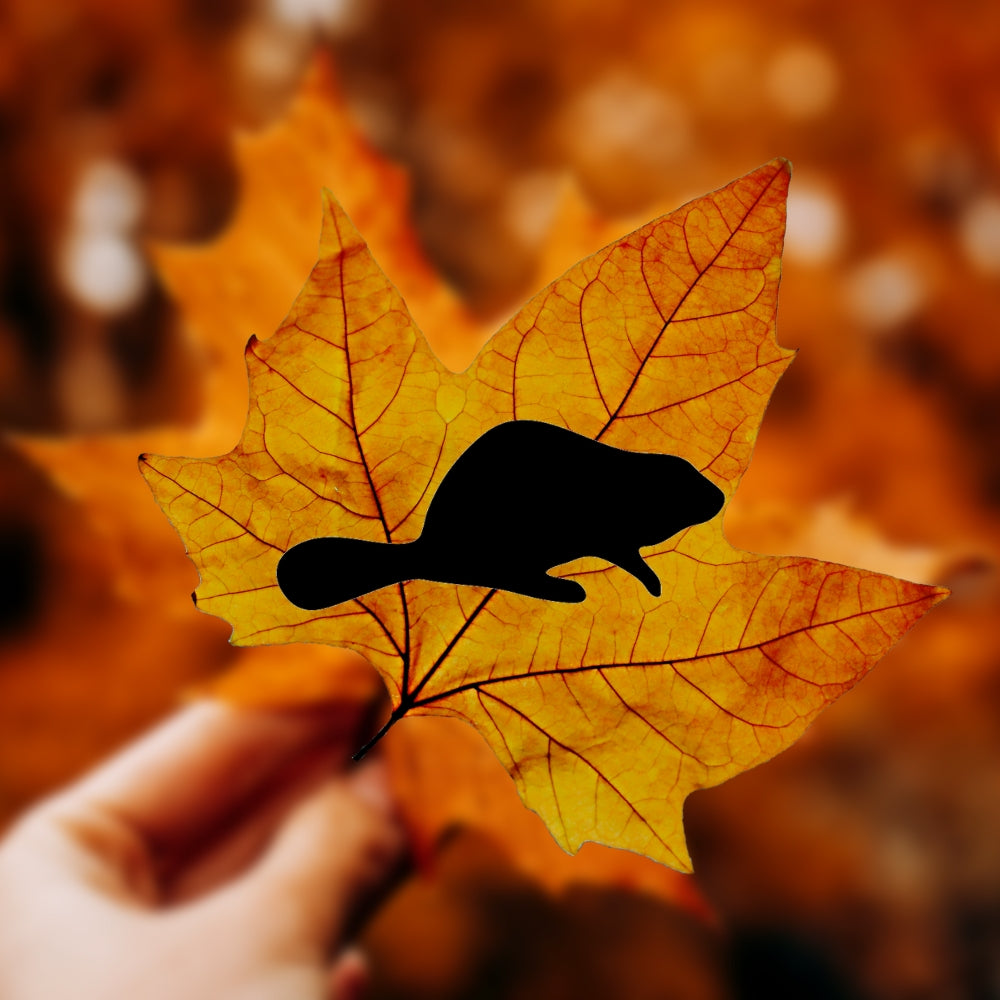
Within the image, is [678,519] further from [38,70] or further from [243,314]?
[38,70]

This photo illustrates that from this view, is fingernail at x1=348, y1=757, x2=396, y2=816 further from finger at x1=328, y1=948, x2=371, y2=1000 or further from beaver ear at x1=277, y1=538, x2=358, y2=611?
beaver ear at x1=277, y1=538, x2=358, y2=611

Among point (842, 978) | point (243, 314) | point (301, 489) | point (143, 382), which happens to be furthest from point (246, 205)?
point (842, 978)

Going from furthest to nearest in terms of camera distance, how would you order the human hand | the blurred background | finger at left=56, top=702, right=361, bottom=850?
1. the blurred background
2. finger at left=56, top=702, right=361, bottom=850
3. the human hand

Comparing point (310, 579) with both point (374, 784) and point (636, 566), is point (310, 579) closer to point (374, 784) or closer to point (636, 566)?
point (636, 566)

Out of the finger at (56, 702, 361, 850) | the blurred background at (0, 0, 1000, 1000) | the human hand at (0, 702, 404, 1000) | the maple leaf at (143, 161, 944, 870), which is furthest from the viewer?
the blurred background at (0, 0, 1000, 1000)

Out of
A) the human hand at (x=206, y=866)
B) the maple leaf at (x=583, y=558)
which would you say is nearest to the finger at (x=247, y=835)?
the human hand at (x=206, y=866)

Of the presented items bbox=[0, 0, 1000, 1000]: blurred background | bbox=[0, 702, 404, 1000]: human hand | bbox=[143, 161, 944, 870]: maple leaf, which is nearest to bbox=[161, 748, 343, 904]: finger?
bbox=[0, 702, 404, 1000]: human hand
